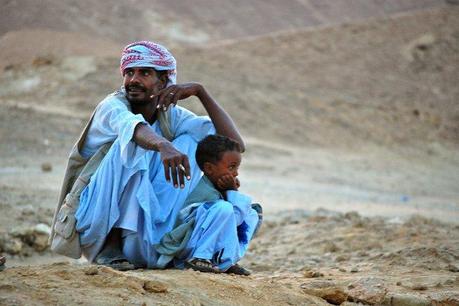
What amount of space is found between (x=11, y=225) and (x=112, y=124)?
3928 mm

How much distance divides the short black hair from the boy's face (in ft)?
0.06

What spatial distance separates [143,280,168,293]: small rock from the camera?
397 cm

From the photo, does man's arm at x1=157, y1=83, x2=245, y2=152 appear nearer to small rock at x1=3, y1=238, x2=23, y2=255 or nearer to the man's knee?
the man's knee

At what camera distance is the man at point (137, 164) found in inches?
180

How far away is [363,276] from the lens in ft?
17.6

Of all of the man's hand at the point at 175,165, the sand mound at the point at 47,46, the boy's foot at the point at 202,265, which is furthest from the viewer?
the sand mound at the point at 47,46

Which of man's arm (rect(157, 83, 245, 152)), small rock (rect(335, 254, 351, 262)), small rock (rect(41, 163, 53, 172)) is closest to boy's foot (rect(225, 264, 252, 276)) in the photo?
man's arm (rect(157, 83, 245, 152))

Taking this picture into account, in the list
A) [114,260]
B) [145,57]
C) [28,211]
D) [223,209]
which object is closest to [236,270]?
[223,209]

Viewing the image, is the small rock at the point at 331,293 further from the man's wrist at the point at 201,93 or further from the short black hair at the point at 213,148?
the man's wrist at the point at 201,93

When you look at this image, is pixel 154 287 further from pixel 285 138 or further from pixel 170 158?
pixel 285 138

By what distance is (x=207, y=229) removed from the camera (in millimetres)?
4566

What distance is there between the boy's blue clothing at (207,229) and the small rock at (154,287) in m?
0.58

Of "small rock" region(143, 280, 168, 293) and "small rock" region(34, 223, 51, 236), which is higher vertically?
"small rock" region(143, 280, 168, 293)

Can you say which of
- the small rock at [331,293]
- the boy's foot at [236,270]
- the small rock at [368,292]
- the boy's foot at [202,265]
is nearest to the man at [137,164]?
the boy's foot at [202,265]
